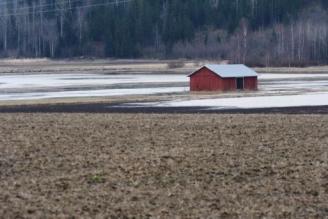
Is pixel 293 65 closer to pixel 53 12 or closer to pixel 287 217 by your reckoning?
pixel 53 12

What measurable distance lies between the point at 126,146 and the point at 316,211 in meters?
10.7

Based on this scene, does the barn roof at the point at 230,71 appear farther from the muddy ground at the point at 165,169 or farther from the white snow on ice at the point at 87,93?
the muddy ground at the point at 165,169

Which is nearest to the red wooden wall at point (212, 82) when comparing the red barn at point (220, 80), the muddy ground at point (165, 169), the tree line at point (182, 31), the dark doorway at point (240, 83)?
the red barn at point (220, 80)

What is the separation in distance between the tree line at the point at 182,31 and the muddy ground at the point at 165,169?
8476cm

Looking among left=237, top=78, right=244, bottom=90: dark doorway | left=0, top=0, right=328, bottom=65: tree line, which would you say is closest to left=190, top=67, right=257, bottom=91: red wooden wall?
left=237, top=78, right=244, bottom=90: dark doorway

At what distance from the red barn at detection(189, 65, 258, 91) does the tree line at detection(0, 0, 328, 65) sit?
54379 millimetres

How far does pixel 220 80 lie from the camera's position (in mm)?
59312

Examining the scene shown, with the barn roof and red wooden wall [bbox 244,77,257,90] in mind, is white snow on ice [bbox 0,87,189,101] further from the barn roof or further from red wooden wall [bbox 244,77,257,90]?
red wooden wall [bbox 244,77,257,90]

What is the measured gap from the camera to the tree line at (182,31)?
127 meters

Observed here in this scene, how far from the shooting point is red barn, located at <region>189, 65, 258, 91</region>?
2338 inches

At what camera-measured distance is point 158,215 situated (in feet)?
51.8

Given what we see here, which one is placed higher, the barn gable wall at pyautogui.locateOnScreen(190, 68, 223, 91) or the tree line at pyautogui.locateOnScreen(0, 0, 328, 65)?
the tree line at pyautogui.locateOnScreen(0, 0, 328, 65)

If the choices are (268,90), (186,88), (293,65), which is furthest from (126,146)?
(293,65)

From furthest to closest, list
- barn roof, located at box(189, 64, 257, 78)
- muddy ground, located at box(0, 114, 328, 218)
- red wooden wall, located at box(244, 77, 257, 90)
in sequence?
1. red wooden wall, located at box(244, 77, 257, 90)
2. barn roof, located at box(189, 64, 257, 78)
3. muddy ground, located at box(0, 114, 328, 218)
